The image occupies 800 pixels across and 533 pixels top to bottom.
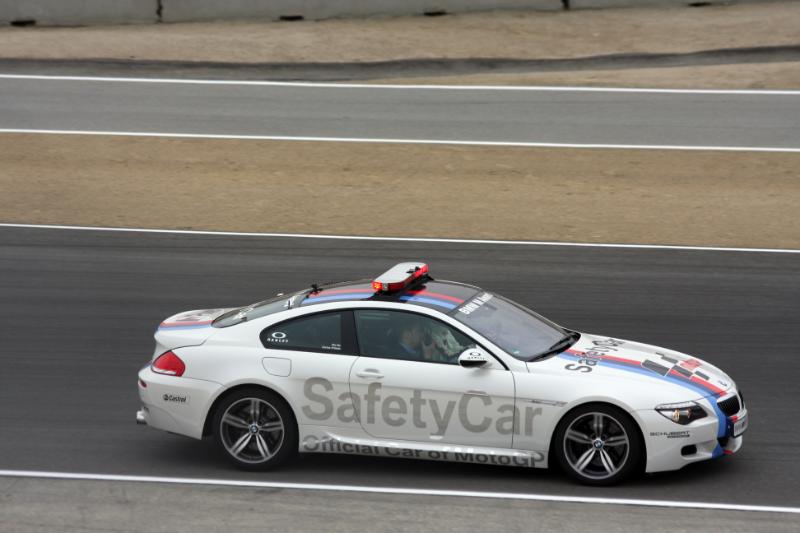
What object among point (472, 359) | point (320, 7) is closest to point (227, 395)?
point (472, 359)

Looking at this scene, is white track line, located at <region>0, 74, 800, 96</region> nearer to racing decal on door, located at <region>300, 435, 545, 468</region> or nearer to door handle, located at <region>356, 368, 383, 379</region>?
door handle, located at <region>356, 368, 383, 379</region>

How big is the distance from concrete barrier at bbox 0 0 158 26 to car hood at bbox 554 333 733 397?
23463 mm

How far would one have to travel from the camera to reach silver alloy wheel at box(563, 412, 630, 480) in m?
8.25

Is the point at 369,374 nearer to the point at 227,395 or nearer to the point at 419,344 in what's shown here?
the point at 419,344

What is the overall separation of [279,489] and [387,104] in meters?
17.0

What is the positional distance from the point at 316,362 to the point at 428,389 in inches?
34.8

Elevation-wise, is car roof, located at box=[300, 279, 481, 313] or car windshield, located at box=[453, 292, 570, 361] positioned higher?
car roof, located at box=[300, 279, 481, 313]

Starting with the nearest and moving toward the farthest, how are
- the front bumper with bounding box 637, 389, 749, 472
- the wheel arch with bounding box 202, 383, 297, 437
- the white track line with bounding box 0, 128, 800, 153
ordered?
the front bumper with bounding box 637, 389, 749, 472 < the wheel arch with bounding box 202, 383, 297, 437 < the white track line with bounding box 0, 128, 800, 153

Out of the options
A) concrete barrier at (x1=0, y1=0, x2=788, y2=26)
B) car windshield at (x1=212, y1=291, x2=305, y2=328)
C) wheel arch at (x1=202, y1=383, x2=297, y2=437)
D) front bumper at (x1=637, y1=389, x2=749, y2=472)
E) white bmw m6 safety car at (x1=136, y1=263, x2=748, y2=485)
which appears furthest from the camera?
concrete barrier at (x1=0, y1=0, x2=788, y2=26)

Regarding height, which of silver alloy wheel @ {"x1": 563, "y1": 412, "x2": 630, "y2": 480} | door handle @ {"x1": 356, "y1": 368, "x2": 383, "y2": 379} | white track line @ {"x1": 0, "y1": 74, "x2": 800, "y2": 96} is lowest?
silver alloy wheel @ {"x1": 563, "y1": 412, "x2": 630, "y2": 480}

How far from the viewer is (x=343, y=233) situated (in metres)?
16.6

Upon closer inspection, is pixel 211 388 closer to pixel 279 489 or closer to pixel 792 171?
pixel 279 489

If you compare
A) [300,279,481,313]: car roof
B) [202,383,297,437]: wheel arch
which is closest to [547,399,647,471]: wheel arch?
[300,279,481,313]: car roof

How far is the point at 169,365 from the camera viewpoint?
29.1 feet
